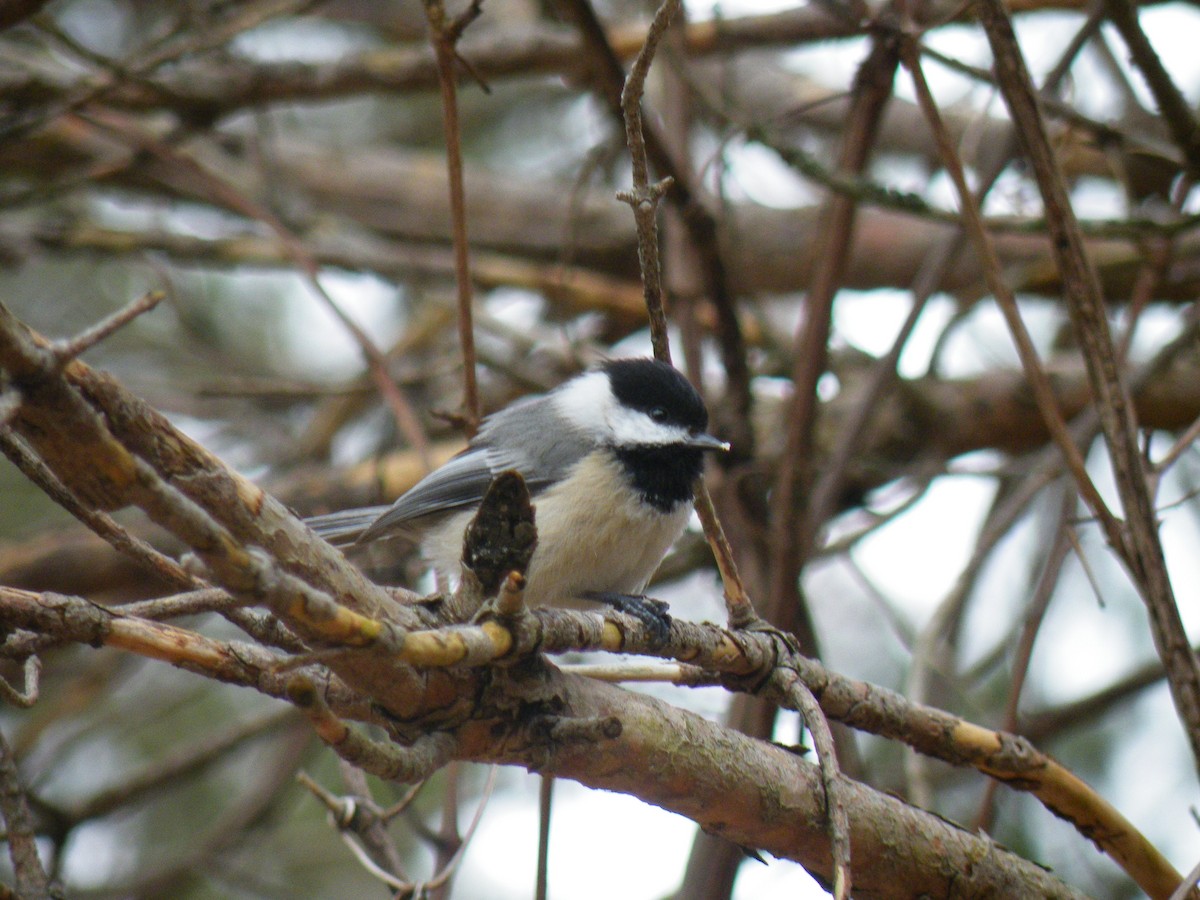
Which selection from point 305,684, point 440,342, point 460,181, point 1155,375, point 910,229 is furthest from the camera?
point 440,342

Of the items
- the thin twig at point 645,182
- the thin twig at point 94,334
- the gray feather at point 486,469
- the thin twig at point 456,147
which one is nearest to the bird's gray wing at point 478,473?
the gray feather at point 486,469

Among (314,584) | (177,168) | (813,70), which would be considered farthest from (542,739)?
(813,70)

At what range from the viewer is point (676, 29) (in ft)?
10.0

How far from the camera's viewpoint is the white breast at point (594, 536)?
89.0 inches

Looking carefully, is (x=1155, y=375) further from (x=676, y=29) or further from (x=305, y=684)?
(x=305, y=684)

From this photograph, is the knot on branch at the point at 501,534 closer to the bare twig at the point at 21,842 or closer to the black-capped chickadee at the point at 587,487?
the bare twig at the point at 21,842

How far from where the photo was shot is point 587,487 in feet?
7.64

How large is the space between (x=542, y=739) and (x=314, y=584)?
14.7 inches

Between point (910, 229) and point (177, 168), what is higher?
point (910, 229)

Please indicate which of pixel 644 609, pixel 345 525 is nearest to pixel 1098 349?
pixel 644 609

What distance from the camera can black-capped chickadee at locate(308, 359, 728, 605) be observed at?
228 centimetres

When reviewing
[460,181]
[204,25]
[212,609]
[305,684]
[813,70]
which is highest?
[813,70]

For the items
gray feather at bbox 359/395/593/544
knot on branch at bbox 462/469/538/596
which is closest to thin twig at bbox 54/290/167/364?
knot on branch at bbox 462/469/538/596

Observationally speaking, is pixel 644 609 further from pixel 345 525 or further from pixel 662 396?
pixel 345 525
